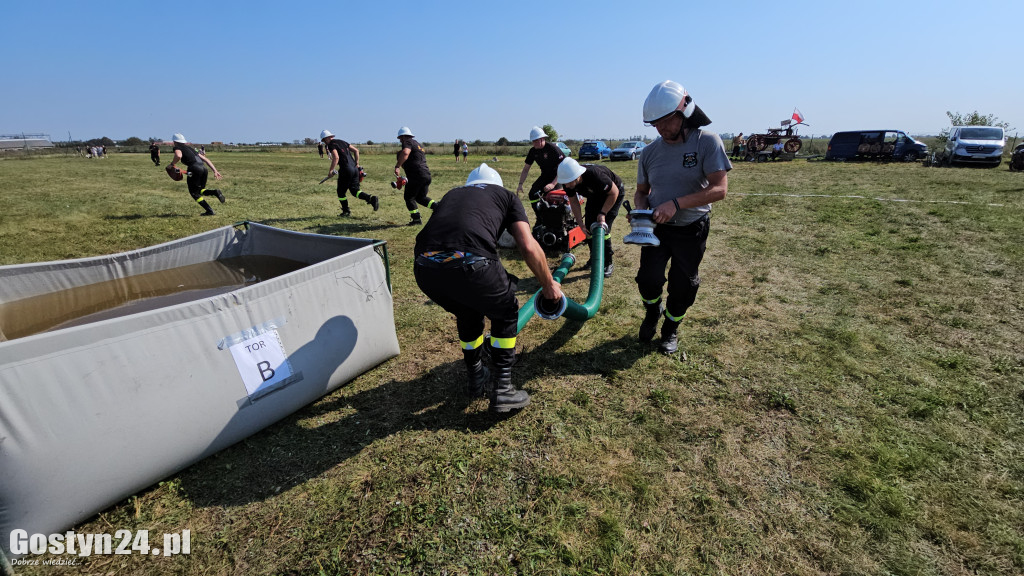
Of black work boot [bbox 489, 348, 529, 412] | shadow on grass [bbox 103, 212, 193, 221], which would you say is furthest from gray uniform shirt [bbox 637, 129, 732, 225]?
shadow on grass [bbox 103, 212, 193, 221]

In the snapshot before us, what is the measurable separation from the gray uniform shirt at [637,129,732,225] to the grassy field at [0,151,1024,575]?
133 cm

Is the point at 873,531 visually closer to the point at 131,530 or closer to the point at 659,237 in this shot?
the point at 659,237

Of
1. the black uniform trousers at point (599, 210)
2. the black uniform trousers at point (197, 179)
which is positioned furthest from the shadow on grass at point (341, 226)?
the black uniform trousers at point (599, 210)

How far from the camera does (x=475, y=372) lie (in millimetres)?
3086

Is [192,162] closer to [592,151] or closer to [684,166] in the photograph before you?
[684,166]

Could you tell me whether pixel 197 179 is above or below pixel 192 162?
below

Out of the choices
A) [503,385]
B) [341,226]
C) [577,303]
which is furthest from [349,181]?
[503,385]

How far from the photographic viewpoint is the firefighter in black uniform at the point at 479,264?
2514mm

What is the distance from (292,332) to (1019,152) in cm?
2627

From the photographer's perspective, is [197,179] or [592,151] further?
[592,151]

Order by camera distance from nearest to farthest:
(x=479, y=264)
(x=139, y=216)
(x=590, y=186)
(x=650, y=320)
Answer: (x=479, y=264) < (x=650, y=320) < (x=590, y=186) < (x=139, y=216)

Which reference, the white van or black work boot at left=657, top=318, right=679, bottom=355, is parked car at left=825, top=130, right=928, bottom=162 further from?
black work boot at left=657, top=318, right=679, bottom=355

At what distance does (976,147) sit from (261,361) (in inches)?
1052

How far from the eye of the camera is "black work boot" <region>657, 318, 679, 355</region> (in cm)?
377
